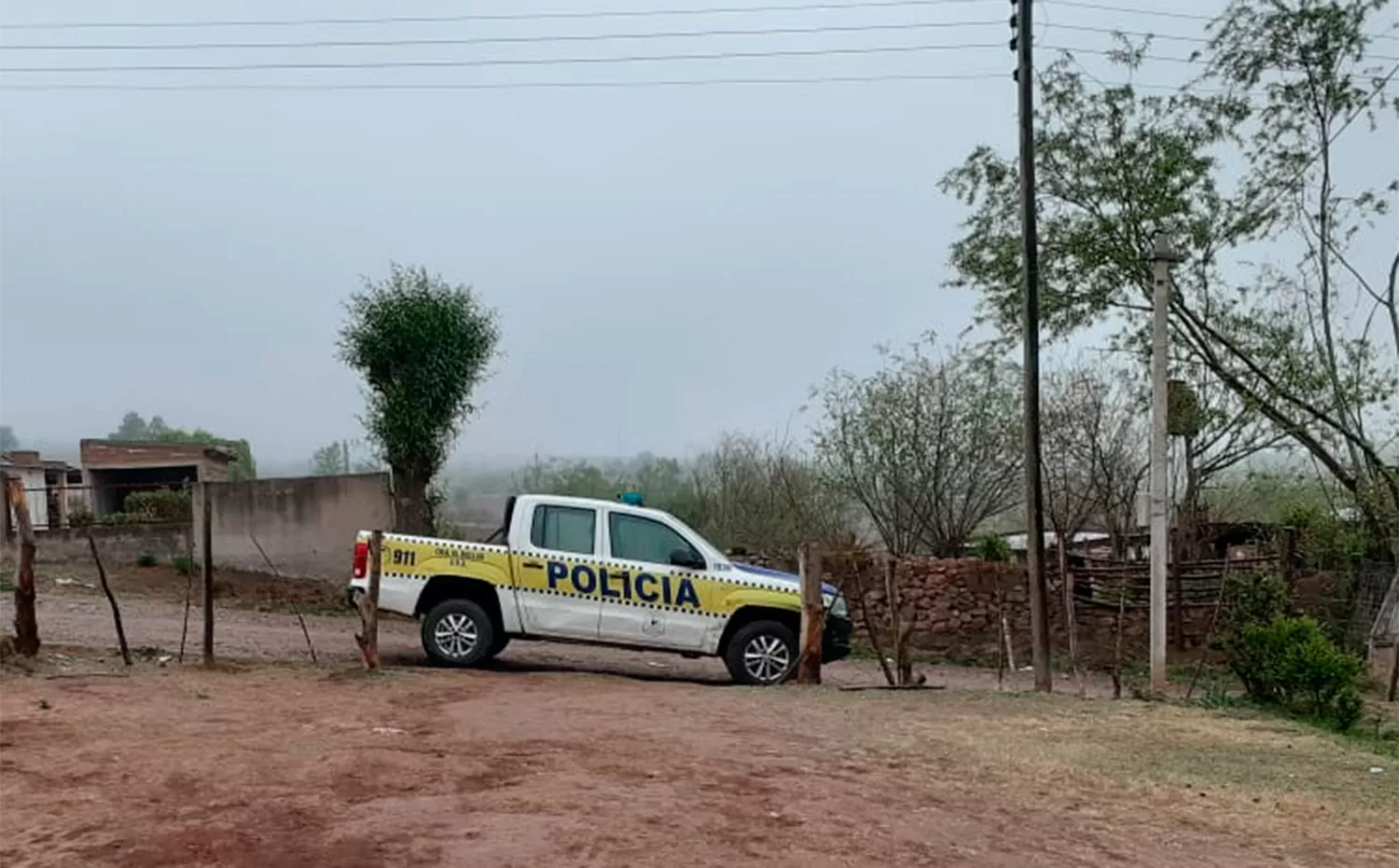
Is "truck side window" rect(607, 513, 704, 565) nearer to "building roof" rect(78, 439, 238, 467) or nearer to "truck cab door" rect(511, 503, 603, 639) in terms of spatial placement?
"truck cab door" rect(511, 503, 603, 639)

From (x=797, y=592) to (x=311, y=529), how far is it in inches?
414

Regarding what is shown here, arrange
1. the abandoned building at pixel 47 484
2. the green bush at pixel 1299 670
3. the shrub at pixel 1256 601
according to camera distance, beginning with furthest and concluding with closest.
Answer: the abandoned building at pixel 47 484
the shrub at pixel 1256 601
the green bush at pixel 1299 670

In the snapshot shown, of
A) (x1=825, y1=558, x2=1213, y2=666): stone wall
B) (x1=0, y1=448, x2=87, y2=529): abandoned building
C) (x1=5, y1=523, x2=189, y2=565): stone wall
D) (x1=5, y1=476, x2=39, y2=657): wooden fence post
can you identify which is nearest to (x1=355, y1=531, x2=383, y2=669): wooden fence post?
(x1=5, y1=476, x2=39, y2=657): wooden fence post

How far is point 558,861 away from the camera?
4.82m

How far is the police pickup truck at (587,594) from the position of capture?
11805 mm

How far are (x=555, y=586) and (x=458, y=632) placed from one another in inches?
43.5

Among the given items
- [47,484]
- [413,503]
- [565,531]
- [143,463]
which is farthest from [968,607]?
[47,484]

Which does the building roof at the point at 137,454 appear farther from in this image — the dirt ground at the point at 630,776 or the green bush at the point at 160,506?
the dirt ground at the point at 630,776

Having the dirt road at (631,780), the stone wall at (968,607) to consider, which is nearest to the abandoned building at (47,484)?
the stone wall at (968,607)

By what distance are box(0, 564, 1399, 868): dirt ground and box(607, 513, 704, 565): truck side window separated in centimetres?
132

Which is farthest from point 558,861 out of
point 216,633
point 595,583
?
point 216,633

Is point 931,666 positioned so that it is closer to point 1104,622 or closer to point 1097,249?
point 1104,622

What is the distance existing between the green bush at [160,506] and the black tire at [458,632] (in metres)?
12.8

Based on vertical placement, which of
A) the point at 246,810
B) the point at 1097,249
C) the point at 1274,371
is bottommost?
the point at 246,810
